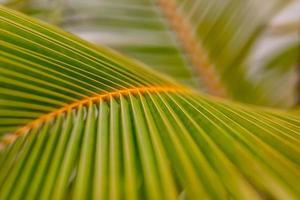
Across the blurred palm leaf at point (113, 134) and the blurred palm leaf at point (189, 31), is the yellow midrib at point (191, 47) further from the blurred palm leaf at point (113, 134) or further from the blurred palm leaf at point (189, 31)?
the blurred palm leaf at point (113, 134)

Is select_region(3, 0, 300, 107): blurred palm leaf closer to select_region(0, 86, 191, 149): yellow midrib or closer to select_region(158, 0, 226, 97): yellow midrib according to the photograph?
select_region(158, 0, 226, 97): yellow midrib

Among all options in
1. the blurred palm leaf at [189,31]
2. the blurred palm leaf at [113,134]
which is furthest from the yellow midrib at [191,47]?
the blurred palm leaf at [113,134]

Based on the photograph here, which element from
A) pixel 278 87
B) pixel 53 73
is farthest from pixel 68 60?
pixel 278 87

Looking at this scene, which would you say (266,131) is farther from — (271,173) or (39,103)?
(39,103)

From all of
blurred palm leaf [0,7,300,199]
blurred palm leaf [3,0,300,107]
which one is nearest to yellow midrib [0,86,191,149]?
blurred palm leaf [0,7,300,199]

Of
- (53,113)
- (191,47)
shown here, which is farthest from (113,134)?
(191,47)

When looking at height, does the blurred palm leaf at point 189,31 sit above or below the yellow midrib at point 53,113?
above

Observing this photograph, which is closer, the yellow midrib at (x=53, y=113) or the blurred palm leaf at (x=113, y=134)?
the blurred palm leaf at (x=113, y=134)

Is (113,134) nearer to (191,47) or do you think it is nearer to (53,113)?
(53,113)

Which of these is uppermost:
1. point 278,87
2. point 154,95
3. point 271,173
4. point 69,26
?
point 69,26
